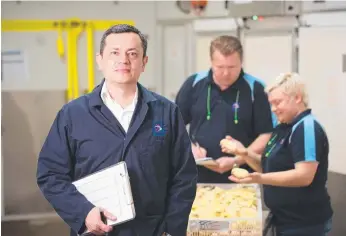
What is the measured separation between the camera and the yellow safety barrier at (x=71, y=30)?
3.60 m

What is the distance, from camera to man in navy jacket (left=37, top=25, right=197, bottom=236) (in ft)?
4.65

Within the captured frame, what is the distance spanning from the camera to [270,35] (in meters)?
3.09

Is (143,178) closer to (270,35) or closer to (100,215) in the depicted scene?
(100,215)

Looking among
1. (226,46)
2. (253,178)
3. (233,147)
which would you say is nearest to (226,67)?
(226,46)

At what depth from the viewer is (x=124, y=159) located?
142cm

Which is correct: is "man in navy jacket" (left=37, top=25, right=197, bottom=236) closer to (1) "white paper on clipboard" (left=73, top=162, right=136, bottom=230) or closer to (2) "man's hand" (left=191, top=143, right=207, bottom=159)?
(1) "white paper on clipboard" (left=73, top=162, right=136, bottom=230)

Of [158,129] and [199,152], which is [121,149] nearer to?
[158,129]

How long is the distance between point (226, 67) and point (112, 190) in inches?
43.8

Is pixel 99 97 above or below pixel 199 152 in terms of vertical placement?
above

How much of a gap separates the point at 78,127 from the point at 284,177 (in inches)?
35.5

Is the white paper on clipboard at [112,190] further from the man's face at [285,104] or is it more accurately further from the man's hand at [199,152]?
the man's hand at [199,152]

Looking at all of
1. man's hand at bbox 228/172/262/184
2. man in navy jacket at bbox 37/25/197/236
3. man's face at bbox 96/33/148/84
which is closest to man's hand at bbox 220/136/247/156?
man's hand at bbox 228/172/262/184

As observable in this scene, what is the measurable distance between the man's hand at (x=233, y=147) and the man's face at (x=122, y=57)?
0.90 metres

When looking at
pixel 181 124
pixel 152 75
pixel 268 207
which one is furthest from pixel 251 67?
pixel 181 124
